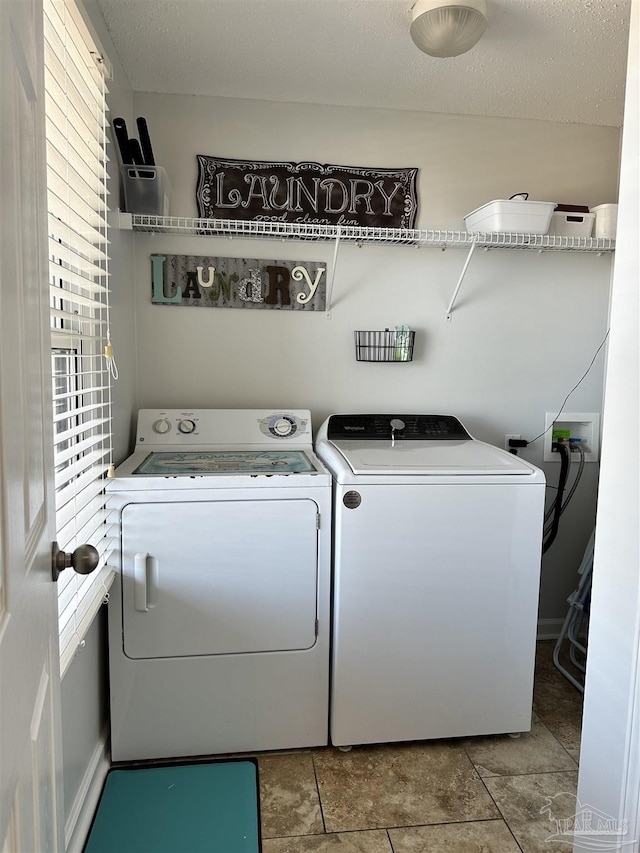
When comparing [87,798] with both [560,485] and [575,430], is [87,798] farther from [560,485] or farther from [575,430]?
[575,430]

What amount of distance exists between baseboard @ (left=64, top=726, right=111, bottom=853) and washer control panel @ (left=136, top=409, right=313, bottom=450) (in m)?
1.03

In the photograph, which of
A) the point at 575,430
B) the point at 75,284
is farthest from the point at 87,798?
the point at 575,430

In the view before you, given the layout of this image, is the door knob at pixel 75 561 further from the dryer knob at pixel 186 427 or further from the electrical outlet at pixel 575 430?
the electrical outlet at pixel 575 430

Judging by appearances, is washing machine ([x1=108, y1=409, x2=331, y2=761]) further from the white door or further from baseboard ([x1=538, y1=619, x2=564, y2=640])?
baseboard ([x1=538, y1=619, x2=564, y2=640])

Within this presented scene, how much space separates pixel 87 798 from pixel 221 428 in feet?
4.23

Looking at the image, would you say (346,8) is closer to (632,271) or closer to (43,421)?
(632,271)

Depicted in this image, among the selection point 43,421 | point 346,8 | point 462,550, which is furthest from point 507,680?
point 346,8

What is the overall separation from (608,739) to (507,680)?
2.97 feet

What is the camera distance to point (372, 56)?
2.17m

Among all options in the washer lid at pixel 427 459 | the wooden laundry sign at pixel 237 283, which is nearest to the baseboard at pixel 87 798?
the washer lid at pixel 427 459

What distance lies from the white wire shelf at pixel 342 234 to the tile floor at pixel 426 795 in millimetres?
1841

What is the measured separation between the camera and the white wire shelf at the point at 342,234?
2.32 metres

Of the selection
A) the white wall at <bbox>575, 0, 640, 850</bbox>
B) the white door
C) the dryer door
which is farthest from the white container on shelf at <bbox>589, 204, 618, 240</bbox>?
the white door

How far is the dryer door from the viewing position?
76.0 inches
